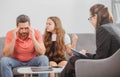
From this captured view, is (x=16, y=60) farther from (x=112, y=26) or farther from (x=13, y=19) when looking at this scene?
(x=112, y=26)

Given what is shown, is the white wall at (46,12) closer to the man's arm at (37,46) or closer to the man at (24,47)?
the man at (24,47)

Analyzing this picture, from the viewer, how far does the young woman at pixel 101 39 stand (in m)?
2.79

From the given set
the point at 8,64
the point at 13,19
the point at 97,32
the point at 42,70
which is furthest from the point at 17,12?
the point at 97,32

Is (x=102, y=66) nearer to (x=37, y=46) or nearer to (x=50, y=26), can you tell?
(x=37, y=46)

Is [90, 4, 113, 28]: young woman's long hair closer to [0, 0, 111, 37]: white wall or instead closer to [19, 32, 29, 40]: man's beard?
[19, 32, 29, 40]: man's beard

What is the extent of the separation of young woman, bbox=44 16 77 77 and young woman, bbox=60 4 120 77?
112cm

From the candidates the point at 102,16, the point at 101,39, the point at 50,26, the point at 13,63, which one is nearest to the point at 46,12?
the point at 50,26

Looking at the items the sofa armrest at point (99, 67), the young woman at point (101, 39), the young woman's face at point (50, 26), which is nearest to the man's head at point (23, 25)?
the young woman's face at point (50, 26)

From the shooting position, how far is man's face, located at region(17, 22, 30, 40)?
4074mm

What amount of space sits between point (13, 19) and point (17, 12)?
0.14 metres

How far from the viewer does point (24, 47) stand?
13.6 ft

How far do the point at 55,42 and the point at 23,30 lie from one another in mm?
497

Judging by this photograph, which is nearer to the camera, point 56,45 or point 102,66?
point 102,66

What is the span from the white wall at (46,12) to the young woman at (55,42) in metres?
0.75
